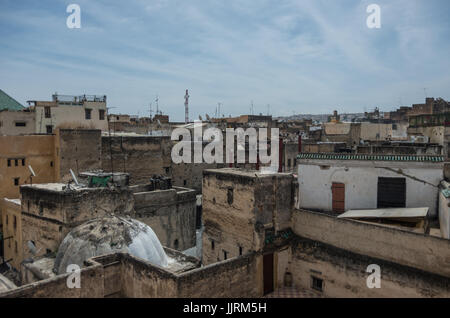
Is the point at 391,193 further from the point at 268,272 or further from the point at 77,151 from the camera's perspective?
the point at 77,151

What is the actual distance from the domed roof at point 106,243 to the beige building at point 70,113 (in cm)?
1842

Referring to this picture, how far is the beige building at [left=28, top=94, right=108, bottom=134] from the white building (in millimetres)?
20592

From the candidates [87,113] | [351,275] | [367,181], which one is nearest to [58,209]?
[351,275]

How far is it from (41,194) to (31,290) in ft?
24.0

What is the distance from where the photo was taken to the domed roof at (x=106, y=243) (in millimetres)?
13000

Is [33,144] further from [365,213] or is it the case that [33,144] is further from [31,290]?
[365,213]

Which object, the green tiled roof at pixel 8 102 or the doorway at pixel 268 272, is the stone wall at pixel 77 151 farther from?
the doorway at pixel 268 272

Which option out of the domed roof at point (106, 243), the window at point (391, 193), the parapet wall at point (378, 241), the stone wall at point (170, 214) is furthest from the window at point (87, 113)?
the window at point (391, 193)

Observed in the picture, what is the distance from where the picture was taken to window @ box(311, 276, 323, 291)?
14086 mm

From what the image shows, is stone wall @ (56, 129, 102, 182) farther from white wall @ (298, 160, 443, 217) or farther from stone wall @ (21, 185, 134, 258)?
white wall @ (298, 160, 443, 217)

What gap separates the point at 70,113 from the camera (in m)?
30.9

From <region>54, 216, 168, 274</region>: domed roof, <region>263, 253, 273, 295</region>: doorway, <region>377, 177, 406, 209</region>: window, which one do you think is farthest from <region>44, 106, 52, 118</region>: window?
<region>377, 177, 406, 209</region>: window

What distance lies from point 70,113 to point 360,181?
23.8 metres
